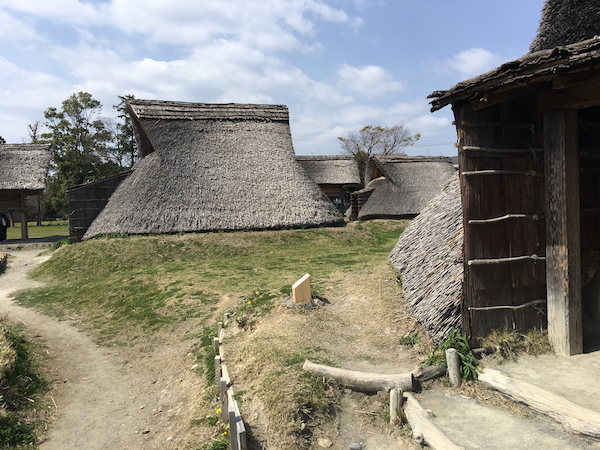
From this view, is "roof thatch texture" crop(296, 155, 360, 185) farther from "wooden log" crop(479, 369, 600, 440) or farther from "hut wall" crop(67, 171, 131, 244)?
"wooden log" crop(479, 369, 600, 440)

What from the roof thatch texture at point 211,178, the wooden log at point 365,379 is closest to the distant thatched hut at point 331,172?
the roof thatch texture at point 211,178

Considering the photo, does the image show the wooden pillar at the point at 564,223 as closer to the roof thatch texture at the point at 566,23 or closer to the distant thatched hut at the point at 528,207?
the distant thatched hut at the point at 528,207

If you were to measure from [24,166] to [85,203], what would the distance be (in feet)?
22.2

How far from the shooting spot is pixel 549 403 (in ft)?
11.6

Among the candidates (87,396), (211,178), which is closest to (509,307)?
(87,396)

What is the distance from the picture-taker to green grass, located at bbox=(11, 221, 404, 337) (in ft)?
28.3

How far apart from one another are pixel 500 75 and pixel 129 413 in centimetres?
613

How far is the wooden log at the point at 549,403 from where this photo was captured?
323 centimetres

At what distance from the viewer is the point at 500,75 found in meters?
3.86

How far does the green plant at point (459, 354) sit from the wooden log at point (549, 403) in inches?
4.8

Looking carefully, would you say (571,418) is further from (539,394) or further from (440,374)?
(440,374)

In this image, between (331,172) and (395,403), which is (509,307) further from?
(331,172)

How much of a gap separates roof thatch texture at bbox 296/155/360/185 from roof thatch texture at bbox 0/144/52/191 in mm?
14352

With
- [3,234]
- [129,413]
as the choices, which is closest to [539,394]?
[129,413]
